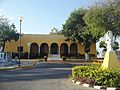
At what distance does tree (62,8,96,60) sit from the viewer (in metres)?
61.4

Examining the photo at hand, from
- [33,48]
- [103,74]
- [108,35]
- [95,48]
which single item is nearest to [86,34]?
[95,48]

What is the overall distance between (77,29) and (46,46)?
10.5 metres

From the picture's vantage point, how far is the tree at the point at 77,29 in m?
61.4

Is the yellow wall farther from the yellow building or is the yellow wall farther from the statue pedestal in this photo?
the statue pedestal

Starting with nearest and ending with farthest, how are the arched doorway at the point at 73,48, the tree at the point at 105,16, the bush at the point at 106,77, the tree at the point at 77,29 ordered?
1. the bush at the point at 106,77
2. the tree at the point at 105,16
3. the tree at the point at 77,29
4. the arched doorway at the point at 73,48

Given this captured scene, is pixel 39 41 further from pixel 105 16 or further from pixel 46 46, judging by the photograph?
pixel 105 16

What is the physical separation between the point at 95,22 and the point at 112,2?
4.76 meters

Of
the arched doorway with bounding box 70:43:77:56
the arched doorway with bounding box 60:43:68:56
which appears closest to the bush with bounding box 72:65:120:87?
the arched doorway with bounding box 70:43:77:56

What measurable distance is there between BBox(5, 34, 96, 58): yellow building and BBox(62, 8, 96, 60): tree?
3.99 m

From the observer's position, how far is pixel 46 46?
230 feet

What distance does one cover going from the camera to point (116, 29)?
43531 millimetres

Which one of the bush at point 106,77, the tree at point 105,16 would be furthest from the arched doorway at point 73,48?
the bush at point 106,77

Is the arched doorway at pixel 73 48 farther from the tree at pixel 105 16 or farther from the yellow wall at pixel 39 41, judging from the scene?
the tree at pixel 105 16

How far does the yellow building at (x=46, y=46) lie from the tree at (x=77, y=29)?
157 inches
